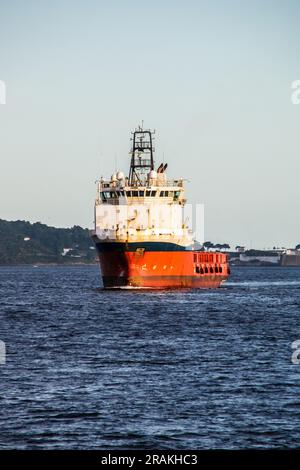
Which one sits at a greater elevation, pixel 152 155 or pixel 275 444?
pixel 152 155

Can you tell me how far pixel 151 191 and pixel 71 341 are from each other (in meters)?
52.4

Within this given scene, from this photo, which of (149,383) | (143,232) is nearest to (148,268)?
(143,232)

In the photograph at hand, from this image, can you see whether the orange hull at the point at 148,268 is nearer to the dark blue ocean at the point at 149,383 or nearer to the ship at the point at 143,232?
the ship at the point at 143,232

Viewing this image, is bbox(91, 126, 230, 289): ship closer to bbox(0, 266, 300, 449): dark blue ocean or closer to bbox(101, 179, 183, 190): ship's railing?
bbox(101, 179, 183, 190): ship's railing

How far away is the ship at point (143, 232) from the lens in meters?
104

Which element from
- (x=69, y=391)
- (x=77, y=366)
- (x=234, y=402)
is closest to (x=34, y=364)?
(x=77, y=366)

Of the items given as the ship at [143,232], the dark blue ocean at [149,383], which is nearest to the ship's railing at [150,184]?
the ship at [143,232]

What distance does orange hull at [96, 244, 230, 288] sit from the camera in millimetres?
103688

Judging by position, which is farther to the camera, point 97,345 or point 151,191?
point 151,191

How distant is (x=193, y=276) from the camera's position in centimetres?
11581

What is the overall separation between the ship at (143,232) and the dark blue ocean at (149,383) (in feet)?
90.8

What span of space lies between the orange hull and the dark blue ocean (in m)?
27.1

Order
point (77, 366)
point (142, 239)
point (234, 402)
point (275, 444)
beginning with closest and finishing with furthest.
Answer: point (275, 444)
point (234, 402)
point (77, 366)
point (142, 239)

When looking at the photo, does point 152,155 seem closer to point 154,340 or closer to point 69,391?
point 154,340
